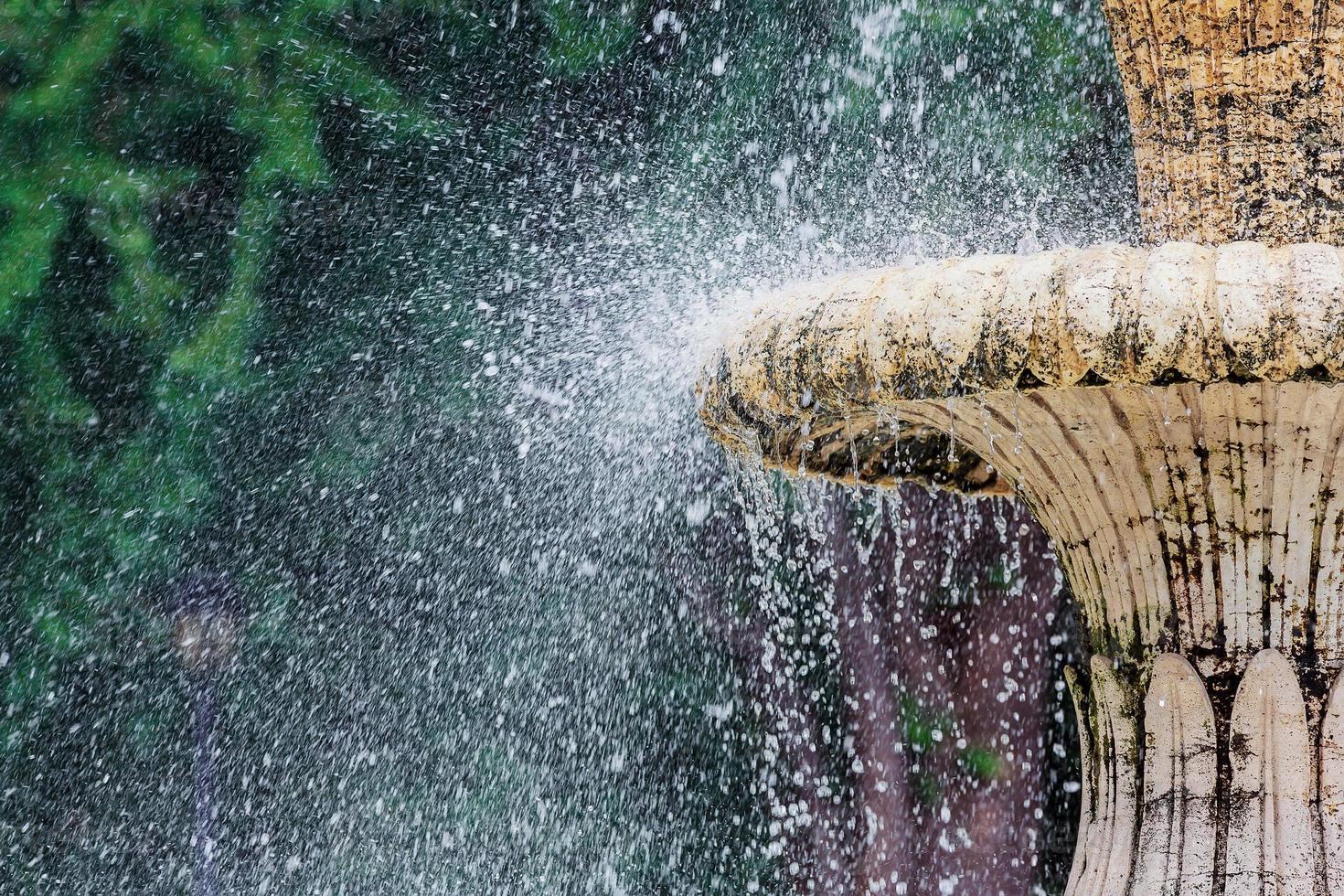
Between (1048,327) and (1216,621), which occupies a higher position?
(1048,327)

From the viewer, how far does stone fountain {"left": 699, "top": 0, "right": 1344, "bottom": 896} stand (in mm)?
1698

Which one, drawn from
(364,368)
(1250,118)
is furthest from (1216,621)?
(364,368)

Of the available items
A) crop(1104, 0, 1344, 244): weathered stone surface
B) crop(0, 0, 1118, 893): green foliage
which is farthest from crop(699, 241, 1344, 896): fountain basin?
crop(0, 0, 1118, 893): green foliage

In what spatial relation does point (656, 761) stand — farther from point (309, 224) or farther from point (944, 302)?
point (944, 302)

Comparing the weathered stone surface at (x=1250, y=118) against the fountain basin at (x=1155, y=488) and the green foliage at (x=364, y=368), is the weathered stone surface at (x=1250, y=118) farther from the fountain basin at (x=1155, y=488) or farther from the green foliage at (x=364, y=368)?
the green foliage at (x=364, y=368)

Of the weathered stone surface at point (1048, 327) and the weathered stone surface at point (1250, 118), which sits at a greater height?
the weathered stone surface at point (1250, 118)

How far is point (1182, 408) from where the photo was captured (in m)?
1.94

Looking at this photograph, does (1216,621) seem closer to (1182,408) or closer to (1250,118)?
(1182,408)

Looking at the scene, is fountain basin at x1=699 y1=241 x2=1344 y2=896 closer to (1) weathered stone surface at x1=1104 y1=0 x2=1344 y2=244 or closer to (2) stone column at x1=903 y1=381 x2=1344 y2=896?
(2) stone column at x1=903 y1=381 x2=1344 y2=896

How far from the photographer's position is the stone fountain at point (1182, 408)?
1.70 meters

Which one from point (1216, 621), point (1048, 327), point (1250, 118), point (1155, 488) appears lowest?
point (1216, 621)

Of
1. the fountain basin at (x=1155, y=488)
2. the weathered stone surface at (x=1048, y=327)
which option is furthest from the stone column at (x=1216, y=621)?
the weathered stone surface at (x=1048, y=327)

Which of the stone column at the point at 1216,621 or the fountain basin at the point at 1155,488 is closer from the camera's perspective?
the fountain basin at the point at 1155,488

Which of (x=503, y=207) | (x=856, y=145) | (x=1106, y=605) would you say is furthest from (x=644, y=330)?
(x=1106, y=605)
